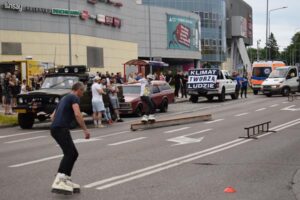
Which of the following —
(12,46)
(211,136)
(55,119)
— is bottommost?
(211,136)

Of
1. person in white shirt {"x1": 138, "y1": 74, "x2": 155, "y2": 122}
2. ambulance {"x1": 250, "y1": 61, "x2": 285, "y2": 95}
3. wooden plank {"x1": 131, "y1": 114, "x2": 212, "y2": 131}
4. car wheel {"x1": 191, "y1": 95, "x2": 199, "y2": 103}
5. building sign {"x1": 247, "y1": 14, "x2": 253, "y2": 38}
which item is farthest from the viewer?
building sign {"x1": 247, "y1": 14, "x2": 253, "y2": 38}

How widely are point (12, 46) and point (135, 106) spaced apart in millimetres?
27833

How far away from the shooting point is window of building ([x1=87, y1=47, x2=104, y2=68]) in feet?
187

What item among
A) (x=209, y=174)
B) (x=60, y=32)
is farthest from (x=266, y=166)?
(x=60, y=32)

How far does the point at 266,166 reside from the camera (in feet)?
33.7

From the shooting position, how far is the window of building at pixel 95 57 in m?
57.0

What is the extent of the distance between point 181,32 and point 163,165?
265 feet

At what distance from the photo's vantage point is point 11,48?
1913 inches

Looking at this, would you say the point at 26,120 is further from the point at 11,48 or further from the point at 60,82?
the point at 11,48

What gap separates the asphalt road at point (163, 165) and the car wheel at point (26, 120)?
1963 mm

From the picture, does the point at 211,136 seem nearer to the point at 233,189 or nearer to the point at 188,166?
the point at 188,166

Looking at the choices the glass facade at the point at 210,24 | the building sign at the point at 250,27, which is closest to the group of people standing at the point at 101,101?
the glass facade at the point at 210,24

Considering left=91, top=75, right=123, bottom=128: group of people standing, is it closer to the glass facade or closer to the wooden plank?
the wooden plank

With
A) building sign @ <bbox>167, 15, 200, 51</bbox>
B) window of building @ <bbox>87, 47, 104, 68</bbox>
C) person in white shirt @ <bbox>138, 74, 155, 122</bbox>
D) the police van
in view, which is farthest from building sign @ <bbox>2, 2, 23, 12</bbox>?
building sign @ <bbox>167, 15, 200, 51</bbox>
